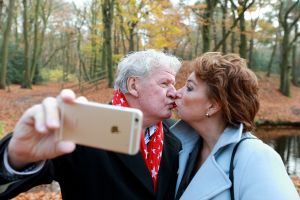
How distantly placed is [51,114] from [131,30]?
23277mm

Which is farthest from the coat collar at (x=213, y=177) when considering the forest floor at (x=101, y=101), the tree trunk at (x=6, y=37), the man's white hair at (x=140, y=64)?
the tree trunk at (x=6, y=37)

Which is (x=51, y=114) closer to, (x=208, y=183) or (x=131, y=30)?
(x=208, y=183)

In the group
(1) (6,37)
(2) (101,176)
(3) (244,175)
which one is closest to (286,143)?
(3) (244,175)

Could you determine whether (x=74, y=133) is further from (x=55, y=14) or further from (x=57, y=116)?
(x=55, y=14)

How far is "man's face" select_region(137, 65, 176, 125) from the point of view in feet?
8.44

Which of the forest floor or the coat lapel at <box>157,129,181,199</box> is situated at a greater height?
the coat lapel at <box>157,129,181,199</box>

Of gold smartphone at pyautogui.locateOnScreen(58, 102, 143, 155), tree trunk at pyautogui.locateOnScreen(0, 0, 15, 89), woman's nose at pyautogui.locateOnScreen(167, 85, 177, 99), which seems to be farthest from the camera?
tree trunk at pyautogui.locateOnScreen(0, 0, 15, 89)

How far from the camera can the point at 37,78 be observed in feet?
110

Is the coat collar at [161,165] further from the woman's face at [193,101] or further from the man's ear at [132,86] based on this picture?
the man's ear at [132,86]

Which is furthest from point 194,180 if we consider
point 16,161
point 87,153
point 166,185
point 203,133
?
point 16,161

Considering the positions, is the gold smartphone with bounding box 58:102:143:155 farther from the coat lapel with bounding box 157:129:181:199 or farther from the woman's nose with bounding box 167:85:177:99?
the woman's nose with bounding box 167:85:177:99

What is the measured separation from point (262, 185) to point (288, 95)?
2656cm

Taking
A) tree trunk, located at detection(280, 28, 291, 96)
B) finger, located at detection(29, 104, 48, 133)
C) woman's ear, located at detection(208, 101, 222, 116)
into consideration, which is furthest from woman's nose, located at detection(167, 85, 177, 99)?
tree trunk, located at detection(280, 28, 291, 96)

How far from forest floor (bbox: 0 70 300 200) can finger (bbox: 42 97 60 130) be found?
6161 mm
